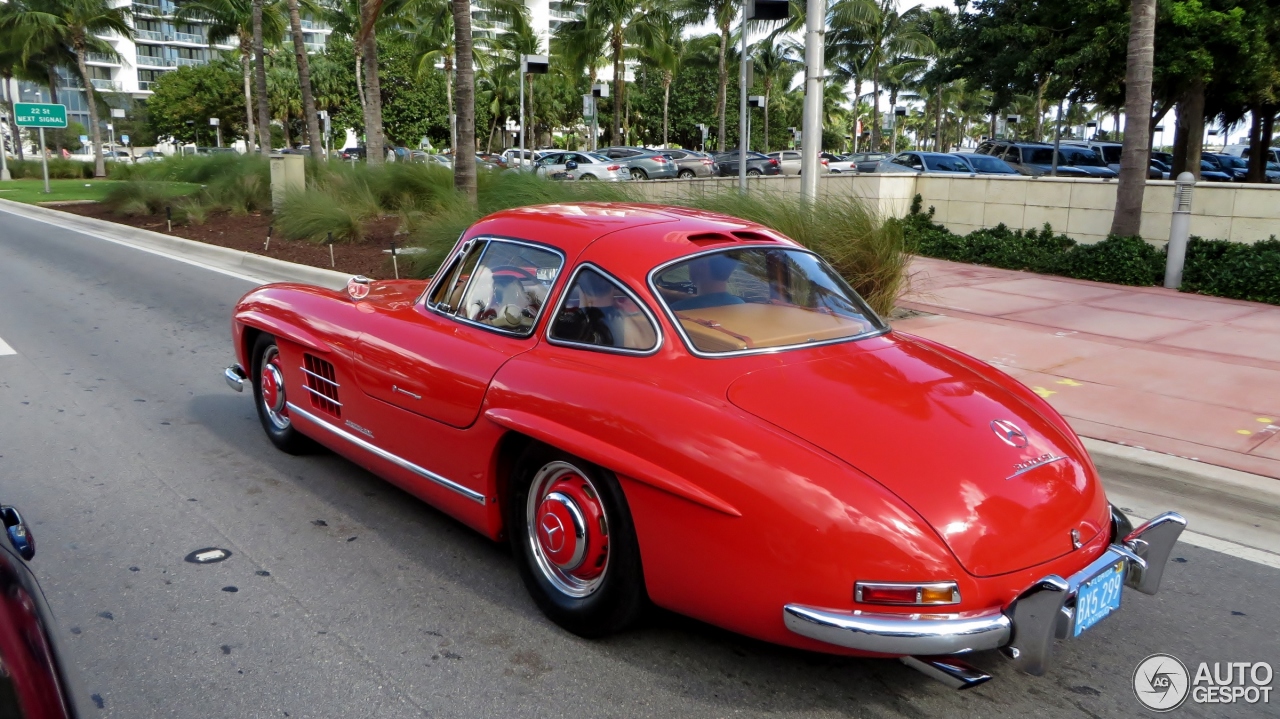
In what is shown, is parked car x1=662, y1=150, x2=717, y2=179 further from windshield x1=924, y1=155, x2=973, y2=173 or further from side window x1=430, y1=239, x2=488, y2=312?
side window x1=430, y1=239, x2=488, y2=312

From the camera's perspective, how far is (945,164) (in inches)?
979

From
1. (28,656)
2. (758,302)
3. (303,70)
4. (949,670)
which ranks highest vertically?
(303,70)

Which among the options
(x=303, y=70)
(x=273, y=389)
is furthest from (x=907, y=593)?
(x=303, y=70)

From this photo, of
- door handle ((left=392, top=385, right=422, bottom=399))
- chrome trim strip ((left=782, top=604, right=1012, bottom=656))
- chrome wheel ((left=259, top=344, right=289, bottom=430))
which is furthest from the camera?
chrome wheel ((left=259, top=344, right=289, bottom=430))

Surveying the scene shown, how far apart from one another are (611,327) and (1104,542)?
1808 mm

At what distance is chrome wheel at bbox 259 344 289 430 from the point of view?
5316mm

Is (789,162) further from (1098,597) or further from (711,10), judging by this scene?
(1098,597)

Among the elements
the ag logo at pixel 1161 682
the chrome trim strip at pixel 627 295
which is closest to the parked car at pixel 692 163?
the chrome trim strip at pixel 627 295

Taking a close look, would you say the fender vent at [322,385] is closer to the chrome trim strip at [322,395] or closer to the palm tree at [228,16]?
the chrome trim strip at [322,395]

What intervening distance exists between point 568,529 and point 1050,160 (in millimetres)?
27704

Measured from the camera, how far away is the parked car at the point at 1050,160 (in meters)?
26.8

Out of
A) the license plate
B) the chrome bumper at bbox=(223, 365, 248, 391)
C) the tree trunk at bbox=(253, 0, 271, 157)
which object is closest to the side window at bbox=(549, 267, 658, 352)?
the license plate

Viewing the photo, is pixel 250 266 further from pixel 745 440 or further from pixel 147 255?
pixel 745 440

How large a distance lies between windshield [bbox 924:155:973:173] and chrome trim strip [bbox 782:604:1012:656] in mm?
23404
